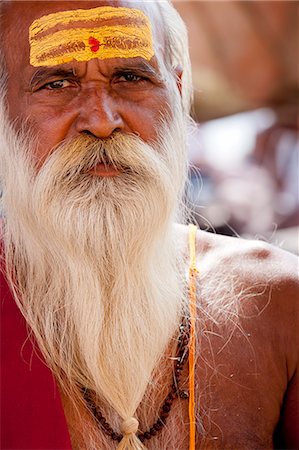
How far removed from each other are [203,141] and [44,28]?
405 centimetres

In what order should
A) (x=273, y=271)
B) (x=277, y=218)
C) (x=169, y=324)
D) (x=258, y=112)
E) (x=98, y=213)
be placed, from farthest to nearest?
(x=258, y=112)
(x=277, y=218)
(x=273, y=271)
(x=169, y=324)
(x=98, y=213)

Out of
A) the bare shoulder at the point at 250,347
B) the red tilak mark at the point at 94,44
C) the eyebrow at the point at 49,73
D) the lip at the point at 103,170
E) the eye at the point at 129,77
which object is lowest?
the bare shoulder at the point at 250,347

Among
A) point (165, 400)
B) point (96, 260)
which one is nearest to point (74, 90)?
point (96, 260)

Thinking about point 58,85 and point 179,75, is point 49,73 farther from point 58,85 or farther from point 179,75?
point 179,75

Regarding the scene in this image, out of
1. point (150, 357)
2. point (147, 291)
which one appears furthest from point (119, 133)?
point (150, 357)

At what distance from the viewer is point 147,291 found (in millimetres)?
2160

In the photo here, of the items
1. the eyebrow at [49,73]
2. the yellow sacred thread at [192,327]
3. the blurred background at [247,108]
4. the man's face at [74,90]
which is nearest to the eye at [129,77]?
the man's face at [74,90]

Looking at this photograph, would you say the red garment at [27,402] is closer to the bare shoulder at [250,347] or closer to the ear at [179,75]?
the bare shoulder at [250,347]

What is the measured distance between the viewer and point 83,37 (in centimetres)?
213

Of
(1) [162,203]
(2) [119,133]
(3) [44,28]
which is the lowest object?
(1) [162,203]

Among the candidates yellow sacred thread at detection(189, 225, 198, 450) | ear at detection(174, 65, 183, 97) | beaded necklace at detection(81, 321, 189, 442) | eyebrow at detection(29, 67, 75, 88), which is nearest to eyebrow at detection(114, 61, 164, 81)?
eyebrow at detection(29, 67, 75, 88)

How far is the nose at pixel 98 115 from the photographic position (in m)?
2.07

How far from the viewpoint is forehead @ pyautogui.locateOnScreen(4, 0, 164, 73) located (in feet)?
7.00

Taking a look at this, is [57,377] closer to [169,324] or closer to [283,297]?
[169,324]
